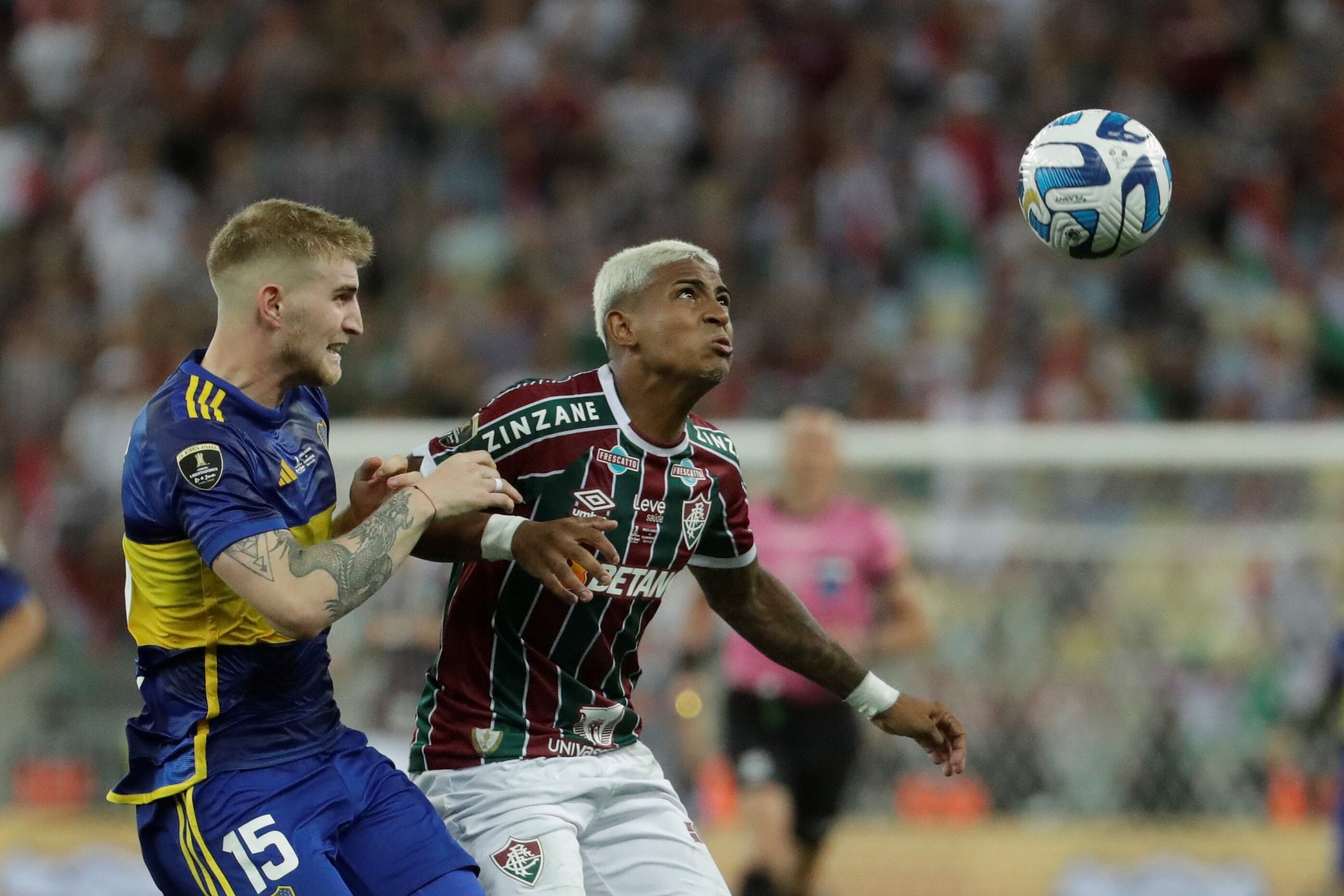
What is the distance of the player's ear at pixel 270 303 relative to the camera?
4.11 metres

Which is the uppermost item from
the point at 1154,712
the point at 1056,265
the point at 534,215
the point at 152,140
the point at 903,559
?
the point at 152,140

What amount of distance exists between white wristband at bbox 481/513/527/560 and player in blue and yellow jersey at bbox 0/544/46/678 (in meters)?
2.66

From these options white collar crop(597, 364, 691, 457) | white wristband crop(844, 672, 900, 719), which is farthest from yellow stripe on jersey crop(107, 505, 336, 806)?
white wristband crop(844, 672, 900, 719)

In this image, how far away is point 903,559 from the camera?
8.69m

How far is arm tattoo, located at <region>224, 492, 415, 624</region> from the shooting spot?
3.85 metres

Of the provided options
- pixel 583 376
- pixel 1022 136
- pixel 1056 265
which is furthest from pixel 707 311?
pixel 1022 136

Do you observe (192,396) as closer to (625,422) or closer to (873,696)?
(625,422)

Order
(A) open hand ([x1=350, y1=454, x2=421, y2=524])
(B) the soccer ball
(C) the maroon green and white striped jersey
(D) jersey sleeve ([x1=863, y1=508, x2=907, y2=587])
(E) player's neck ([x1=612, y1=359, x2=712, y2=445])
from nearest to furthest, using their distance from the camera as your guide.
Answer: (A) open hand ([x1=350, y1=454, x2=421, y2=524]), (C) the maroon green and white striped jersey, (E) player's neck ([x1=612, y1=359, x2=712, y2=445]), (B) the soccer ball, (D) jersey sleeve ([x1=863, y1=508, x2=907, y2=587])

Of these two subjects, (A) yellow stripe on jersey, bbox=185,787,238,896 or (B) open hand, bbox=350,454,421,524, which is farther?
(B) open hand, bbox=350,454,421,524

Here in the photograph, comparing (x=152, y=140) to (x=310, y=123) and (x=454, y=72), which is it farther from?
(x=454, y=72)

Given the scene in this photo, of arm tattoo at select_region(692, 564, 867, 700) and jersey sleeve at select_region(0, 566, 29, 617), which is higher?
jersey sleeve at select_region(0, 566, 29, 617)

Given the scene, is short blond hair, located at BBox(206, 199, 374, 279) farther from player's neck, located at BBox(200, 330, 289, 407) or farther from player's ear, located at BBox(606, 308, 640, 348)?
player's ear, located at BBox(606, 308, 640, 348)

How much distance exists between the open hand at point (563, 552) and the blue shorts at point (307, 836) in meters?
0.60

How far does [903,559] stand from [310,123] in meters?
6.34
